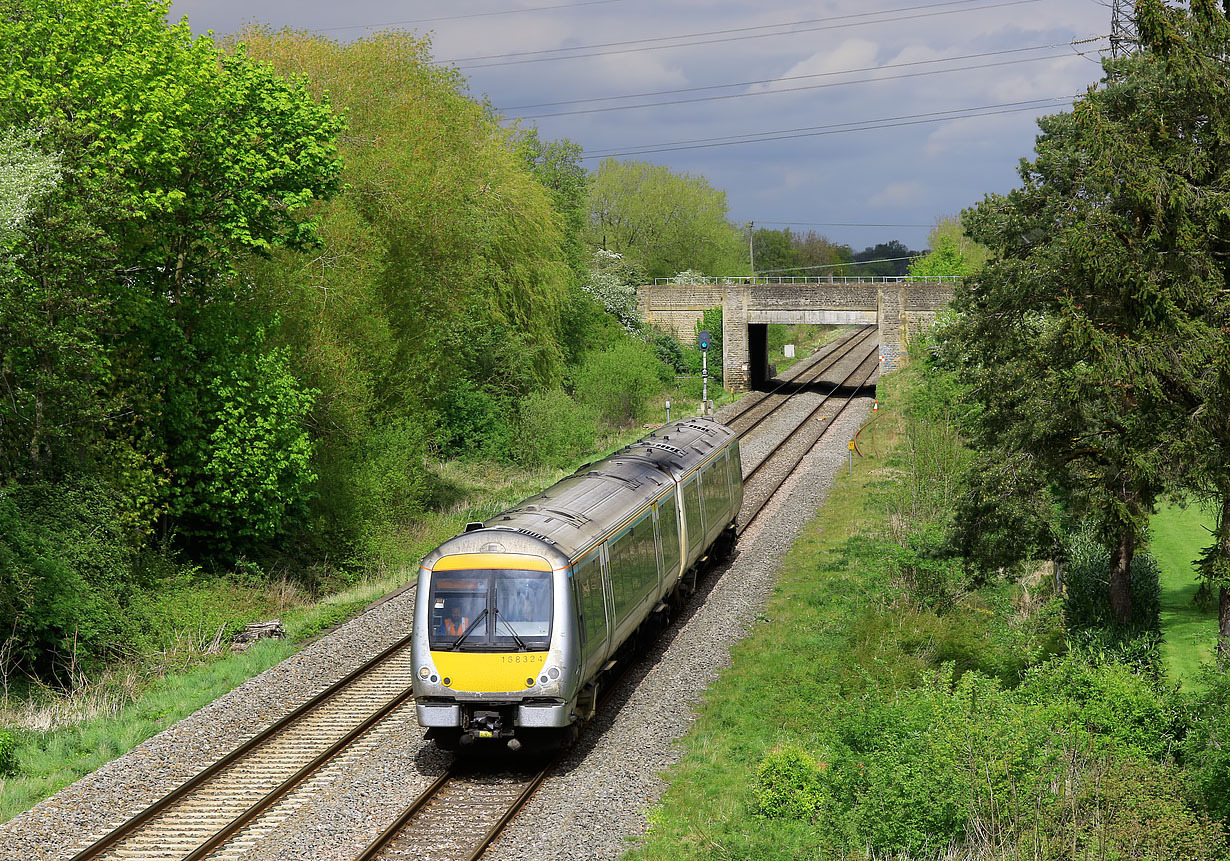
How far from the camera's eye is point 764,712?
14.7 meters

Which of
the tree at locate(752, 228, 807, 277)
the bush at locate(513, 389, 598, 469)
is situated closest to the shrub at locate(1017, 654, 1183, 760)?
the bush at locate(513, 389, 598, 469)

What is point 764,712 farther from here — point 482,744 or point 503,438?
point 503,438

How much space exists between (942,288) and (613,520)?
130 feet

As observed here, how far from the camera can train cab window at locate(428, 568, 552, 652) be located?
497 inches

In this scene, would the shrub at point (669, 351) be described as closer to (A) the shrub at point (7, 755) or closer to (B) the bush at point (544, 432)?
(B) the bush at point (544, 432)

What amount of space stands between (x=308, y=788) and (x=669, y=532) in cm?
775

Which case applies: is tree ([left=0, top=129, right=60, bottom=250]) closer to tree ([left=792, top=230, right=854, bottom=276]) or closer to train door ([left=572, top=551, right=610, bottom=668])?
train door ([left=572, top=551, right=610, bottom=668])

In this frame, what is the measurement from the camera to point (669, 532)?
1809 centimetres

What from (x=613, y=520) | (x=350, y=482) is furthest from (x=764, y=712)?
(x=350, y=482)

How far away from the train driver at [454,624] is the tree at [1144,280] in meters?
7.94

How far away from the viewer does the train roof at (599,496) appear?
13.3 m

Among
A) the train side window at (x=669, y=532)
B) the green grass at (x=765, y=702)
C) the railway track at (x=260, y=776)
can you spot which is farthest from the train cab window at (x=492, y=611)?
the train side window at (x=669, y=532)

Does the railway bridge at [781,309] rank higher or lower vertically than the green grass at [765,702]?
higher

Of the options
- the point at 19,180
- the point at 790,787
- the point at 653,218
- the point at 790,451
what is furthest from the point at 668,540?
the point at 653,218
